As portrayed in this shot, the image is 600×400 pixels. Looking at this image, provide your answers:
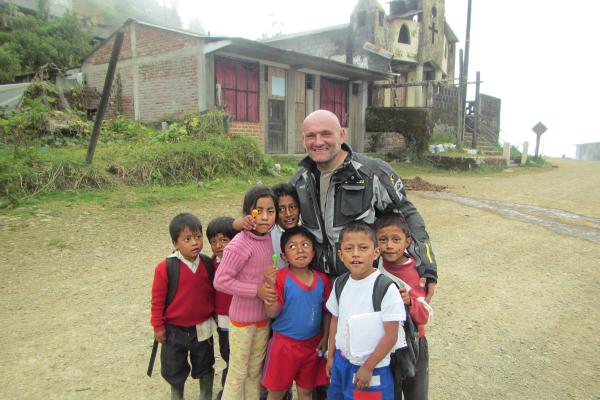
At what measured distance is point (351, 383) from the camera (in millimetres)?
1994

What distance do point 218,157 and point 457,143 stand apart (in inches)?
447

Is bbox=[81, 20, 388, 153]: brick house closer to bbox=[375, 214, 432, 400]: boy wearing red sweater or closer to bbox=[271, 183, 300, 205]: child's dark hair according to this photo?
bbox=[271, 183, 300, 205]: child's dark hair

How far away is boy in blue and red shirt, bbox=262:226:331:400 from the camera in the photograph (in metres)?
2.22

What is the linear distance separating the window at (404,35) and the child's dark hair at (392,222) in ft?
74.1

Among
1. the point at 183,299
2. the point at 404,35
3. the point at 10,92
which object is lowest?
the point at 183,299

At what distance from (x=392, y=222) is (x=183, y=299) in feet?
4.13

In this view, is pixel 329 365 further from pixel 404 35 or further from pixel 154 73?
pixel 404 35

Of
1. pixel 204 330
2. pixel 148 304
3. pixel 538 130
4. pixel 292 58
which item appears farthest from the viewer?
pixel 538 130

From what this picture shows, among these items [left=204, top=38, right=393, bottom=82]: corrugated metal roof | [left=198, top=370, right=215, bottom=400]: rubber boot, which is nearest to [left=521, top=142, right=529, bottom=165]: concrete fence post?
[left=204, top=38, right=393, bottom=82]: corrugated metal roof

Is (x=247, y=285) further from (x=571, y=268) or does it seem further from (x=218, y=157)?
(x=218, y=157)

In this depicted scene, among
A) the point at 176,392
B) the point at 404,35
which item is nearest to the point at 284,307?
the point at 176,392

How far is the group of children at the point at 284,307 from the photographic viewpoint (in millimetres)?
1984

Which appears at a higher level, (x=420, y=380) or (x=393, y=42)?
(x=393, y=42)

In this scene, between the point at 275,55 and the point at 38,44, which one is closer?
the point at 275,55
